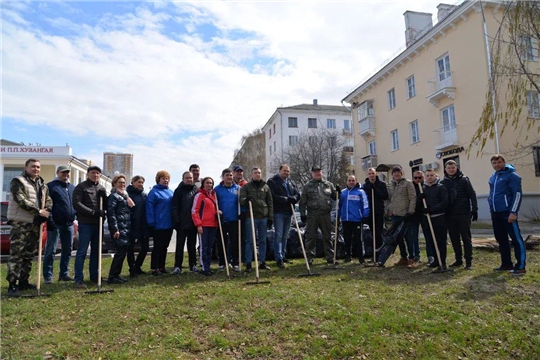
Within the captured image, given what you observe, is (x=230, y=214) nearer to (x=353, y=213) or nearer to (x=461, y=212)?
(x=353, y=213)

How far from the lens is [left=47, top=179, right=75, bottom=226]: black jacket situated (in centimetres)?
687

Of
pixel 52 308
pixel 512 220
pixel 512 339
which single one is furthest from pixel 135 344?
pixel 512 220

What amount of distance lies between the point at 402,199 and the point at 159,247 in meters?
5.16

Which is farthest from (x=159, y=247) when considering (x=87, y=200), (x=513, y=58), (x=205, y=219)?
(x=513, y=58)

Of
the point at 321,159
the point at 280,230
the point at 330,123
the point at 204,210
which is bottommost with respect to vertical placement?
the point at 280,230

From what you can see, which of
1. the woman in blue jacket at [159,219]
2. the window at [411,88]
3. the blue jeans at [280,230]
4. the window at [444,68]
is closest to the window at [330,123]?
the window at [411,88]

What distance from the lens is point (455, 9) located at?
20.4 metres

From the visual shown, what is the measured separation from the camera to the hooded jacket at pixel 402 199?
7.73m

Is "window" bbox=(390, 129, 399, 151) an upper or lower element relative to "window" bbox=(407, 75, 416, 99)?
lower

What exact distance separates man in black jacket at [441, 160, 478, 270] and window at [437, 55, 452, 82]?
16740 mm

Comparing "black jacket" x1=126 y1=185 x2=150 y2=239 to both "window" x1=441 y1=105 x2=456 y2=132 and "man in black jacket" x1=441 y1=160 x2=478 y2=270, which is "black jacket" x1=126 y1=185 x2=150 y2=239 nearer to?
"man in black jacket" x1=441 y1=160 x2=478 y2=270

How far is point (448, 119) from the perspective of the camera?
22.2 m

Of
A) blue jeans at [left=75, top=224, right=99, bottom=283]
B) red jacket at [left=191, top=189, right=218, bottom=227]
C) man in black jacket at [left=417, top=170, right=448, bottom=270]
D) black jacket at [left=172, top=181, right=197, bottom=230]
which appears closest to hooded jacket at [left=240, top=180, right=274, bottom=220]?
red jacket at [left=191, top=189, right=218, bottom=227]

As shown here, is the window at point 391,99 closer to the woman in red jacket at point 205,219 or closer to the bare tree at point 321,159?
the bare tree at point 321,159
